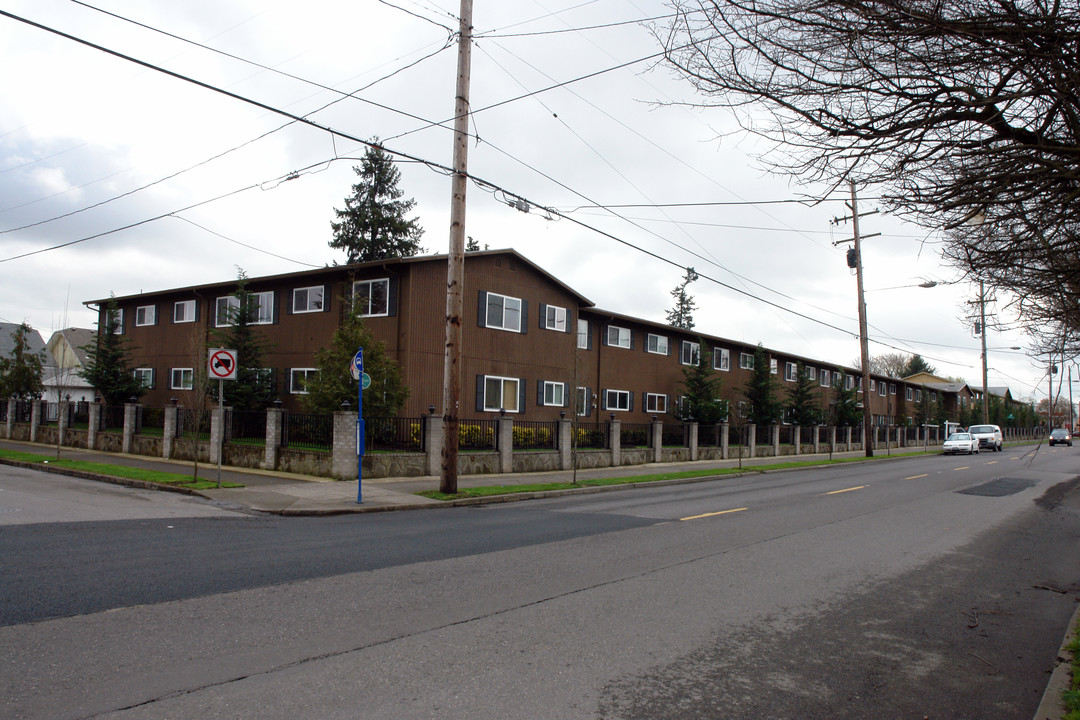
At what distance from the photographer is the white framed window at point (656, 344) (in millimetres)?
37250

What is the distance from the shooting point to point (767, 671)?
5090 mm

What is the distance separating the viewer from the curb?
14.4 feet

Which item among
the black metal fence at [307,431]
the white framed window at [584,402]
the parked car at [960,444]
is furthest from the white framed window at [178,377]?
the parked car at [960,444]

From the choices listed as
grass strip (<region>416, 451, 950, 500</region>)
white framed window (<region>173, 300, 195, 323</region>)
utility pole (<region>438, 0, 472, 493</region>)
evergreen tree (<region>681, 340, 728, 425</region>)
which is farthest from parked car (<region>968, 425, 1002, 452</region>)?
white framed window (<region>173, 300, 195, 323</region>)

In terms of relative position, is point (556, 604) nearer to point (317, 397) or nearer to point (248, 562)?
point (248, 562)

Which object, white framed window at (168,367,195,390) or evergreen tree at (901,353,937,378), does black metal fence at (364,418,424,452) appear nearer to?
white framed window at (168,367,195,390)

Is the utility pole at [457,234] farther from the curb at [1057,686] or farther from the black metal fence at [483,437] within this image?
the curb at [1057,686]

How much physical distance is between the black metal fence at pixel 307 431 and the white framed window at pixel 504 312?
9.14 m

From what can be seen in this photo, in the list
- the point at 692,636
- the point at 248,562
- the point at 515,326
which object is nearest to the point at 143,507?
the point at 248,562

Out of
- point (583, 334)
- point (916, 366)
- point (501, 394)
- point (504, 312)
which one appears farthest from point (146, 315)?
point (916, 366)

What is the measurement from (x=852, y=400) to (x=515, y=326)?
32.0 meters

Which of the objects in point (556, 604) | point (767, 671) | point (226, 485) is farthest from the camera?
point (226, 485)

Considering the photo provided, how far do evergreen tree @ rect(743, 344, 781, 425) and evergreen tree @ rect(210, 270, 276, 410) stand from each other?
26688 mm

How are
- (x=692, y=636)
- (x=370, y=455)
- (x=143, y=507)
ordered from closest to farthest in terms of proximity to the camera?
(x=692, y=636)
(x=143, y=507)
(x=370, y=455)
